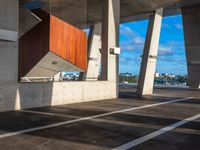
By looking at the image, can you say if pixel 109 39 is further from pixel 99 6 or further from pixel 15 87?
pixel 15 87

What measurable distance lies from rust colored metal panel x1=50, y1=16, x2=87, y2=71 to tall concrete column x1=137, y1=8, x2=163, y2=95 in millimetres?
7188

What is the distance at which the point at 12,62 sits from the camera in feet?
43.2

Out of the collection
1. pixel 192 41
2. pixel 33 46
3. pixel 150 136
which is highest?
pixel 192 41

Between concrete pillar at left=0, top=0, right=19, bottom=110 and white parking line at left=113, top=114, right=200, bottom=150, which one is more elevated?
concrete pillar at left=0, top=0, right=19, bottom=110

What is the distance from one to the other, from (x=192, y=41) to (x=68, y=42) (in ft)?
68.9

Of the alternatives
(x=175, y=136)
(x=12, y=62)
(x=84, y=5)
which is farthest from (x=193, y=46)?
(x=175, y=136)

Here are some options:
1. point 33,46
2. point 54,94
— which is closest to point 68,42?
point 33,46

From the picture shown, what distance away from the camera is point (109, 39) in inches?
790

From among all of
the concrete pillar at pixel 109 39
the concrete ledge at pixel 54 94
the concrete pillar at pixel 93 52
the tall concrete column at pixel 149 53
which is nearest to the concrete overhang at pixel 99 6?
the tall concrete column at pixel 149 53

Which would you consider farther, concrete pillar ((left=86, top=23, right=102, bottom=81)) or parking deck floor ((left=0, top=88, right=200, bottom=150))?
concrete pillar ((left=86, top=23, right=102, bottom=81))

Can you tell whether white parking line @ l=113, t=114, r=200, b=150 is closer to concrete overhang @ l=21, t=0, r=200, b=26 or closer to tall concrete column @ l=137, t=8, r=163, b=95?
concrete overhang @ l=21, t=0, r=200, b=26

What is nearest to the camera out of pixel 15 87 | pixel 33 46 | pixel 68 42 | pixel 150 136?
pixel 150 136

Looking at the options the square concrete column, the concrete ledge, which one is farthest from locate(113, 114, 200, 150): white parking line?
the square concrete column

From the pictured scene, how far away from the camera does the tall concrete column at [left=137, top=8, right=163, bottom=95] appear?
2497cm
